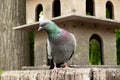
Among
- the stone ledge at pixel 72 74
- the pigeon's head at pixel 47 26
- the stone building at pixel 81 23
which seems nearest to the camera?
the stone ledge at pixel 72 74

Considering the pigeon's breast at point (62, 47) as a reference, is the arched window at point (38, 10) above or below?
above

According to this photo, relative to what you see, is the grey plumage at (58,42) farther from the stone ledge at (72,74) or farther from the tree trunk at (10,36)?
the tree trunk at (10,36)

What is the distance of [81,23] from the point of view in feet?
25.3

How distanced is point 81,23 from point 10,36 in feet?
8.38

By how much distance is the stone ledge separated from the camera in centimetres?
313

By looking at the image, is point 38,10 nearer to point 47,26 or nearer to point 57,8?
point 57,8

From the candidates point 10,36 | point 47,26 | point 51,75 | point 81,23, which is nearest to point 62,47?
point 47,26

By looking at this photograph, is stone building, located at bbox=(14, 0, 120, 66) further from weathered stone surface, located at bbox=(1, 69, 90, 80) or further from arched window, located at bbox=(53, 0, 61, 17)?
weathered stone surface, located at bbox=(1, 69, 90, 80)

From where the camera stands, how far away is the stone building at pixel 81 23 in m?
7.48

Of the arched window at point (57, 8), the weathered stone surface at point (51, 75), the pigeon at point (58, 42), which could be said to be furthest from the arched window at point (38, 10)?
the weathered stone surface at point (51, 75)

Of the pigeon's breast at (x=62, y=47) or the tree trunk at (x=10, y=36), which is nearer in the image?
the pigeon's breast at (x=62, y=47)

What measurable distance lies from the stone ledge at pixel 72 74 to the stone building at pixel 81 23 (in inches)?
131

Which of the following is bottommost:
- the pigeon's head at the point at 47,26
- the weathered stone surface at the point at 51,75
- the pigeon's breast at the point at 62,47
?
the weathered stone surface at the point at 51,75

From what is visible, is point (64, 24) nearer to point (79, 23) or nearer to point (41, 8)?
point (79, 23)
